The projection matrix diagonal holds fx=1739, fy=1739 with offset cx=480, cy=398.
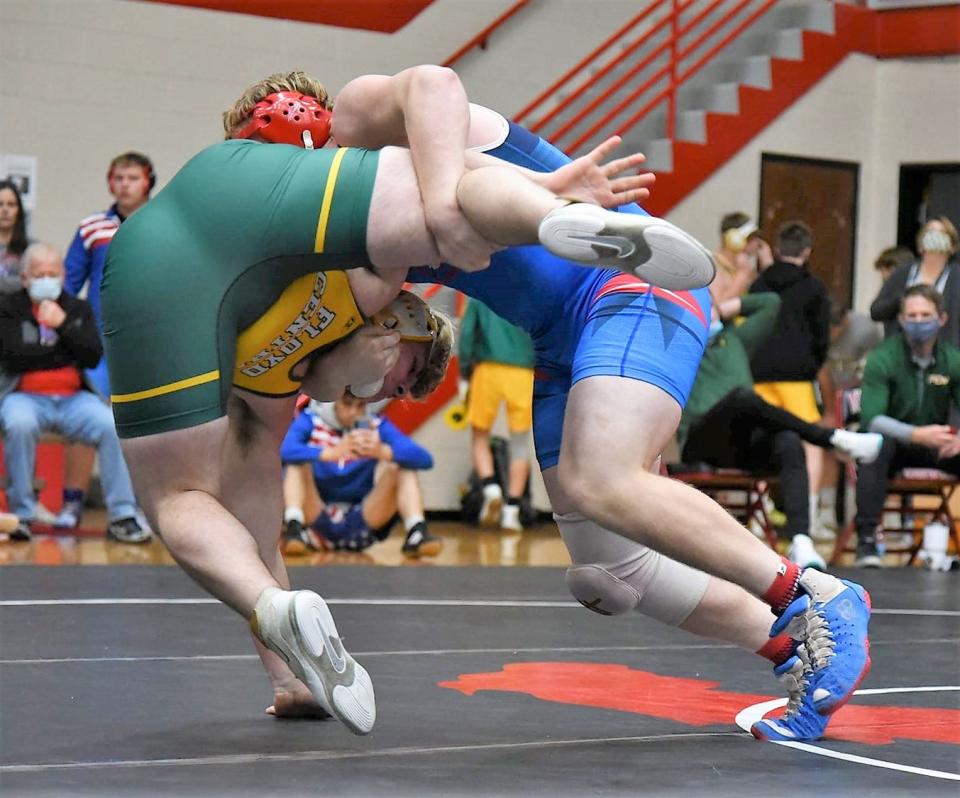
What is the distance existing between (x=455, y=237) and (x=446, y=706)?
106 centimetres

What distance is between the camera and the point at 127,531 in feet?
23.2

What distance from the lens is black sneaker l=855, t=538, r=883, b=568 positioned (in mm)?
7273

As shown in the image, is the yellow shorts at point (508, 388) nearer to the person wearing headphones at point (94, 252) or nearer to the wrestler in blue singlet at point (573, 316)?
the person wearing headphones at point (94, 252)

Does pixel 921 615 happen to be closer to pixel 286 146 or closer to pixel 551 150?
pixel 551 150

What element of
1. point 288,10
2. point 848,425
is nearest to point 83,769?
point 848,425

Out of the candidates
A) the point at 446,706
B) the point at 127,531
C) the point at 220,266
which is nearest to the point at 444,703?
the point at 446,706

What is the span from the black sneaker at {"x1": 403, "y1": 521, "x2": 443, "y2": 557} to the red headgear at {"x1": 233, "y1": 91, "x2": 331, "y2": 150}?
13.8 feet

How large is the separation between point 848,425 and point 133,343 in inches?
257

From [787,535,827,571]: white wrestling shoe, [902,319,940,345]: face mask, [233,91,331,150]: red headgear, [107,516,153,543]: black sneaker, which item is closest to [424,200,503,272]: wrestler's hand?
[233,91,331,150]: red headgear

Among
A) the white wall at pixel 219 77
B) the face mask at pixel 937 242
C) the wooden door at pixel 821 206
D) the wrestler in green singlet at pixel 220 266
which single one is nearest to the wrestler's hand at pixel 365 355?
the wrestler in green singlet at pixel 220 266

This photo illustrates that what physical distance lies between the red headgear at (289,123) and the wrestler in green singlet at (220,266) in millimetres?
140

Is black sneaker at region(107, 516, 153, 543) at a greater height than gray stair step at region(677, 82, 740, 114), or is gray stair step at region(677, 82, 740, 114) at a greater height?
gray stair step at region(677, 82, 740, 114)

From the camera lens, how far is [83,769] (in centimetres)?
255

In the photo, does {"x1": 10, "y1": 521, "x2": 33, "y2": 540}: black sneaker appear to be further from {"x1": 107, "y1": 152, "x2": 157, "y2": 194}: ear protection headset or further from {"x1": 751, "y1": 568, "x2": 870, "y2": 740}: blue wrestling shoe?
{"x1": 751, "y1": 568, "x2": 870, "y2": 740}: blue wrestling shoe
